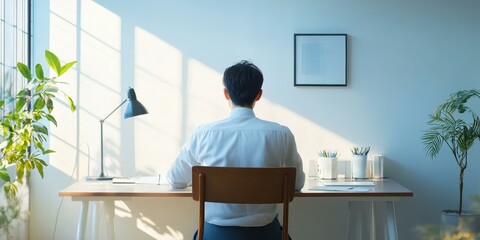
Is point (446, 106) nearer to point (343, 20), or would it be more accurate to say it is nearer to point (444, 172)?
point (444, 172)

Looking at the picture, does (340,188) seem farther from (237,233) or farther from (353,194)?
(237,233)

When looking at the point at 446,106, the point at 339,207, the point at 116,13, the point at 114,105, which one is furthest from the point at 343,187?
the point at 116,13

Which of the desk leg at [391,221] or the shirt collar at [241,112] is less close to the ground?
the shirt collar at [241,112]

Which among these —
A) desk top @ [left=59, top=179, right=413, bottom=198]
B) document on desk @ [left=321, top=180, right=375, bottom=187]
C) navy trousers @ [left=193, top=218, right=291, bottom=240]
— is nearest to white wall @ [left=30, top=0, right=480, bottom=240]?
document on desk @ [left=321, top=180, right=375, bottom=187]

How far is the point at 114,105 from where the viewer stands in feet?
12.2

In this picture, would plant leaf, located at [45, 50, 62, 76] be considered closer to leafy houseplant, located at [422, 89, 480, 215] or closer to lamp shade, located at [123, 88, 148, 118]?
lamp shade, located at [123, 88, 148, 118]

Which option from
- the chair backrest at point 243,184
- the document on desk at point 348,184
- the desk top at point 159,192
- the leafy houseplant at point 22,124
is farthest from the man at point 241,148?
the leafy houseplant at point 22,124

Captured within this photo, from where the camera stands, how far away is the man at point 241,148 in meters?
2.30

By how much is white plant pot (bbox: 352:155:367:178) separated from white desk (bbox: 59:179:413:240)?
12 cm

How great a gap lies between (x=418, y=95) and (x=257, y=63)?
1.04 metres

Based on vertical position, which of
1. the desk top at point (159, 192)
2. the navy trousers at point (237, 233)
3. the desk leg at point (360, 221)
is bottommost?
the desk leg at point (360, 221)

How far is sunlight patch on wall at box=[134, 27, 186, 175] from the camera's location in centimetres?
370

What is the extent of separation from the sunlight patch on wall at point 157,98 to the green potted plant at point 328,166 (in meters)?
0.91

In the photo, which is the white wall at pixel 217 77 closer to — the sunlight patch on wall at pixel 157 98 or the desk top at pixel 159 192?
the sunlight patch on wall at pixel 157 98
